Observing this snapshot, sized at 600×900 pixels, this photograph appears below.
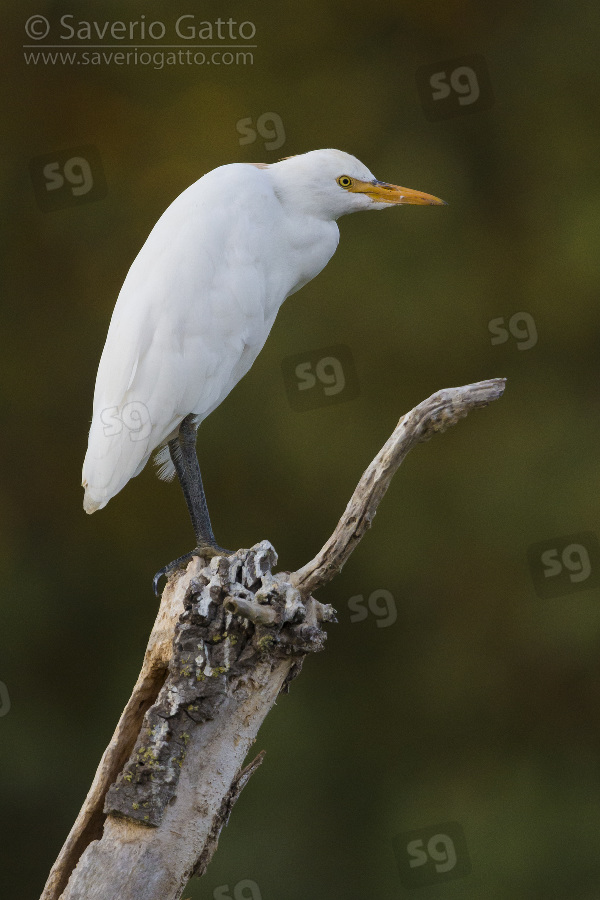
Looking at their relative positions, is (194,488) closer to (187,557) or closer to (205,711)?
(187,557)

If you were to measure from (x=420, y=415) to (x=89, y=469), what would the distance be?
2.27 ft

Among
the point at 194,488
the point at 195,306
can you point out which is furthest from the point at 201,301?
the point at 194,488

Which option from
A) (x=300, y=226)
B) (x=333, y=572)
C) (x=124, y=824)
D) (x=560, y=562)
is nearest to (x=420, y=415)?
(x=333, y=572)

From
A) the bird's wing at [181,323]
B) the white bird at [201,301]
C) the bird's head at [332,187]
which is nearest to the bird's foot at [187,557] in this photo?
the white bird at [201,301]

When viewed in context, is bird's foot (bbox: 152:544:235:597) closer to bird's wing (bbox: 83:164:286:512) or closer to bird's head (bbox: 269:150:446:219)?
bird's wing (bbox: 83:164:286:512)

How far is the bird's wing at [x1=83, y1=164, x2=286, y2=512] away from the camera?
1968 millimetres

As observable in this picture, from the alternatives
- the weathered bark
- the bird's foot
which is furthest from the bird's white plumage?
the weathered bark

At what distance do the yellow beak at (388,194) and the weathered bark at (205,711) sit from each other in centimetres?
65

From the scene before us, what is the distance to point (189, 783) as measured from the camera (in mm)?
1618

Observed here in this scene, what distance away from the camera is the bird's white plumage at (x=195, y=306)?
1.97m

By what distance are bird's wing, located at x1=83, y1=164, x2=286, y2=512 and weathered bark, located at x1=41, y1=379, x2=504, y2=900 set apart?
15.6 inches

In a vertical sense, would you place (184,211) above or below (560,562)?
above

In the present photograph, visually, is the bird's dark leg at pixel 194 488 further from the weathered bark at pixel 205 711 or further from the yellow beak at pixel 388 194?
the yellow beak at pixel 388 194

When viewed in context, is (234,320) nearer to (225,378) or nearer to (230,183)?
(225,378)
